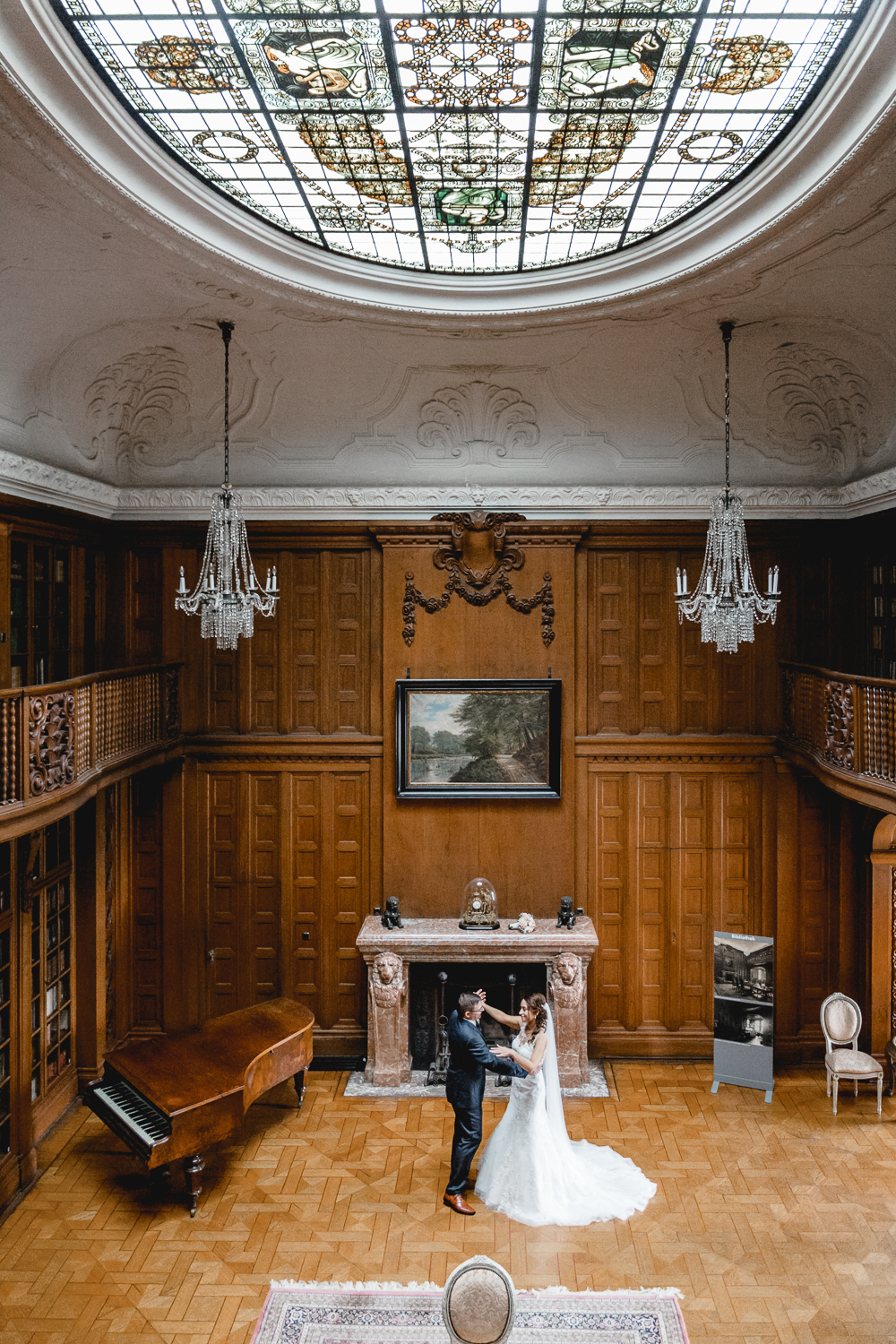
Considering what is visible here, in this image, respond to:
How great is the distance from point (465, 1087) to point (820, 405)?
7.17 meters

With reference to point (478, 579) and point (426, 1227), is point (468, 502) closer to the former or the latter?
point (478, 579)

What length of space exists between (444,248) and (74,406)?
12.9 ft

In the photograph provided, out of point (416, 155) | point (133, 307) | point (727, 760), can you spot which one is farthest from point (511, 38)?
point (727, 760)

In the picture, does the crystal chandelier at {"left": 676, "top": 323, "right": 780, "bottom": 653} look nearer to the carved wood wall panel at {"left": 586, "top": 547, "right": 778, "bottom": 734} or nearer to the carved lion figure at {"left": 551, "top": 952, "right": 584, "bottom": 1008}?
the carved wood wall panel at {"left": 586, "top": 547, "right": 778, "bottom": 734}

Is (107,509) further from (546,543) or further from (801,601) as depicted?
(801,601)

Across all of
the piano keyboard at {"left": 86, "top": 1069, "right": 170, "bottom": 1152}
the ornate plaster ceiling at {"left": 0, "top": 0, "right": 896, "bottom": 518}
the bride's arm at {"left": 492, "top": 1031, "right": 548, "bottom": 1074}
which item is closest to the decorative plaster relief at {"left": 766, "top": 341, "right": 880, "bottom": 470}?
the ornate plaster ceiling at {"left": 0, "top": 0, "right": 896, "bottom": 518}

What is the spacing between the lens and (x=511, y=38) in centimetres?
457

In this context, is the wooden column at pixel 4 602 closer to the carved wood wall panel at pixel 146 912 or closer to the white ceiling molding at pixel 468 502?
the white ceiling molding at pixel 468 502

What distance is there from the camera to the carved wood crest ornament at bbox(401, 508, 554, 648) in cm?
976

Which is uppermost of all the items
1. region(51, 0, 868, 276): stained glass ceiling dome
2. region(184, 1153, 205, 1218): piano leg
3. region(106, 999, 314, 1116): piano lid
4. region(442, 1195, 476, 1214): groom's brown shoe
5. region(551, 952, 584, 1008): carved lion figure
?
region(51, 0, 868, 276): stained glass ceiling dome

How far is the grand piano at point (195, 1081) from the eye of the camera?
7.08 meters

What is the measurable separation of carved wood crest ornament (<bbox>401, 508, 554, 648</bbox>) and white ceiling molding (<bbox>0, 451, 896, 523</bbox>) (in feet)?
1.26

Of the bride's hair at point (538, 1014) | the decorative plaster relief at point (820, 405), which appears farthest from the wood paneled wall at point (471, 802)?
the bride's hair at point (538, 1014)

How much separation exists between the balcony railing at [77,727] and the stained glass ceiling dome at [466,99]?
3693 mm
